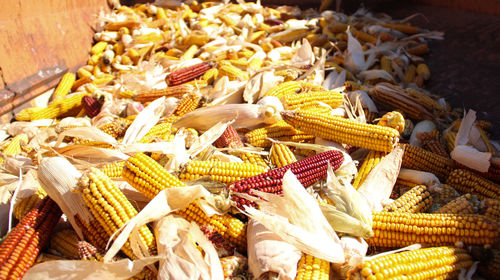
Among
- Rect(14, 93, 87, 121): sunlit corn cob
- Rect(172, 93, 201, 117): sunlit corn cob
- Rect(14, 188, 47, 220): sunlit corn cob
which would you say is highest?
Rect(172, 93, 201, 117): sunlit corn cob

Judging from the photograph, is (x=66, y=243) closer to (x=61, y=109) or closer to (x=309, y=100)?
(x=309, y=100)

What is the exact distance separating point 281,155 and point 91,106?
2862mm

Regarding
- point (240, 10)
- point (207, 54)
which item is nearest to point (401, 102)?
point (207, 54)

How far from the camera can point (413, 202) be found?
7.61ft

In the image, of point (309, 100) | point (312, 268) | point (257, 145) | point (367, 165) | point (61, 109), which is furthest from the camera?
point (61, 109)

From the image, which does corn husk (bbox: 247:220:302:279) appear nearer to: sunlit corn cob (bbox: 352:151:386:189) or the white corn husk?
sunlit corn cob (bbox: 352:151:386:189)

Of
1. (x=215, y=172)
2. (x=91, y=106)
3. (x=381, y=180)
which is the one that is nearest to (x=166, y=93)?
(x=91, y=106)

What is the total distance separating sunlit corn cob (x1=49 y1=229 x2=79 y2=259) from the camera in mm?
2117

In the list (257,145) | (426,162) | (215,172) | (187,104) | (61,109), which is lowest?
(61,109)

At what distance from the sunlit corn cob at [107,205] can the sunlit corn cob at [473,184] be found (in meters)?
2.33

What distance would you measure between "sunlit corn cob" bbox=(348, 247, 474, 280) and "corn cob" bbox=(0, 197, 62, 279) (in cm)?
182

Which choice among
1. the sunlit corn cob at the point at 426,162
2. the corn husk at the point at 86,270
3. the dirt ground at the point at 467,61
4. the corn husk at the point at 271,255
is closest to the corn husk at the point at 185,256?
the corn husk at the point at 86,270

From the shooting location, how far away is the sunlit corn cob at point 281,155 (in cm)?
271

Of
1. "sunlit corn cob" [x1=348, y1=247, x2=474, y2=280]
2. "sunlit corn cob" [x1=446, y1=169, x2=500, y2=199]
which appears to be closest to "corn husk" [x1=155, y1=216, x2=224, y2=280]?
"sunlit corn cob" [x1=348, y1=247, x2=474, y2=280]
